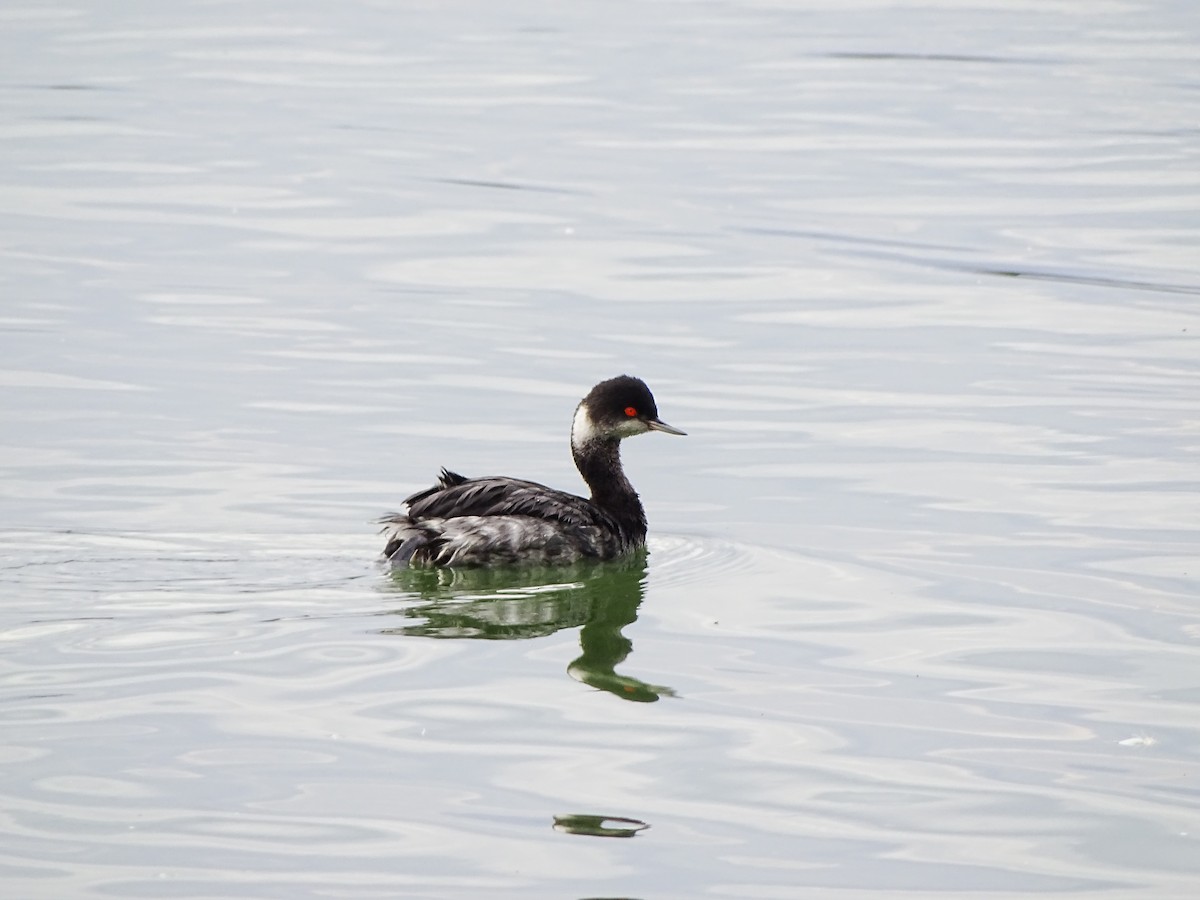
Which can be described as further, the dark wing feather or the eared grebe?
the dark wing feather

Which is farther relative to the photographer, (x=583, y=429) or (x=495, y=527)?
(x=583, y=429)

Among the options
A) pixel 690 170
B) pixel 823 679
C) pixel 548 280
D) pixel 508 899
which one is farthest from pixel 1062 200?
pixel 508 899

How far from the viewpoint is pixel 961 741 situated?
8.56 meters

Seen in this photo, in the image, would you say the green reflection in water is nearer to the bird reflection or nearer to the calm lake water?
the calm lake water

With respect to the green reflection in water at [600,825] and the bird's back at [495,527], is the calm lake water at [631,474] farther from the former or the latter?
the bird's back at [495,527]

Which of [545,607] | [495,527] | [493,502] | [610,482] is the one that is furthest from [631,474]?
[545,607]

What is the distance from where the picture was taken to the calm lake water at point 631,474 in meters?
7.69

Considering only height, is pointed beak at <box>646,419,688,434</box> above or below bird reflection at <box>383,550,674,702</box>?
above

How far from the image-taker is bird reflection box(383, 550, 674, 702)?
952cm

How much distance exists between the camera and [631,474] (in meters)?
13.3

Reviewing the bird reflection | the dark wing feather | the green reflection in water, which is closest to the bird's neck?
the bird reflection

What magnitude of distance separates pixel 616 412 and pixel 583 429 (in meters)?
Result: 0.21

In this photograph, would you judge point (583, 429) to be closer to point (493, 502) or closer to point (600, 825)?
point (493, 502)

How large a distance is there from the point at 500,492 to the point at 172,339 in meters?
5.39
